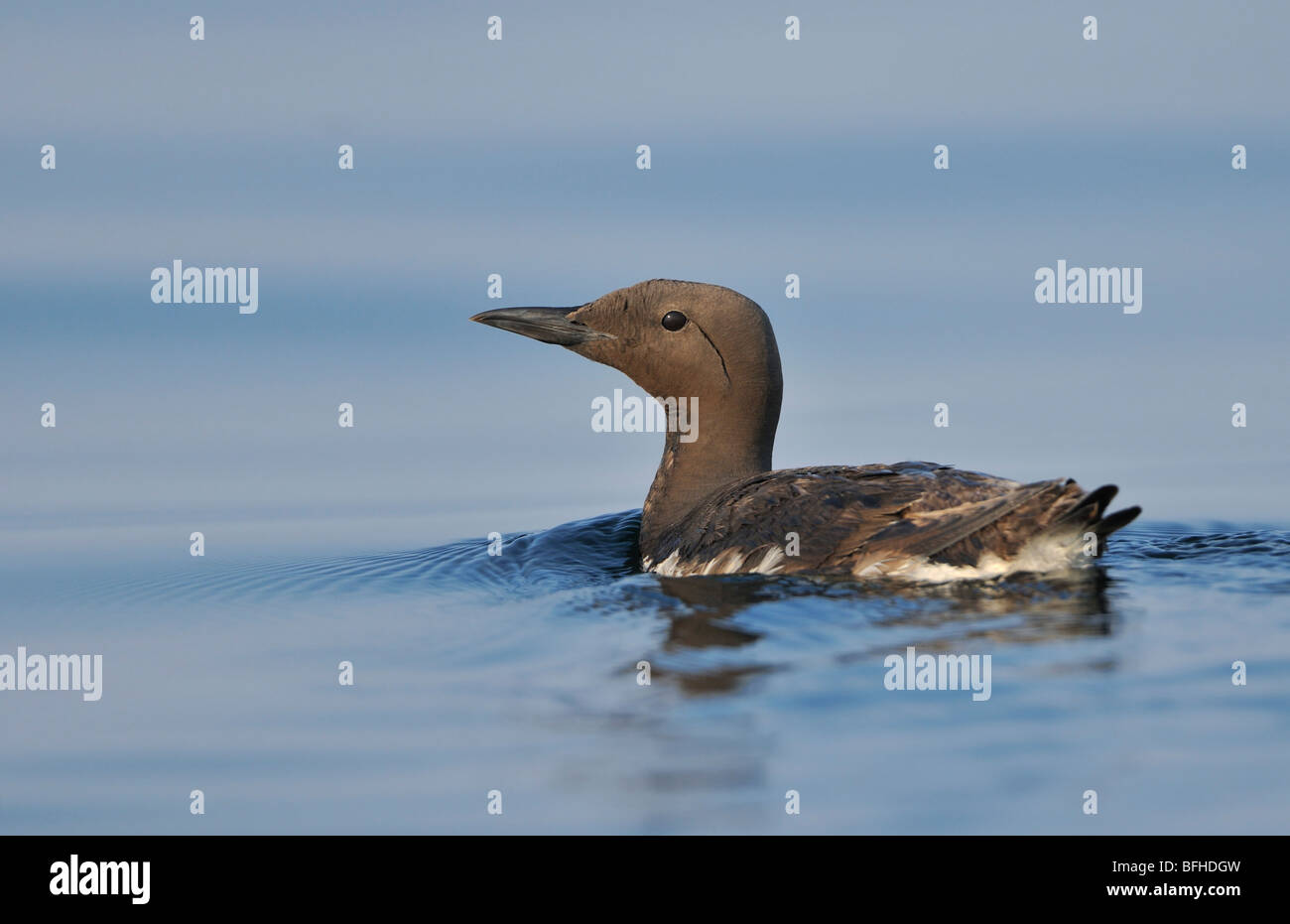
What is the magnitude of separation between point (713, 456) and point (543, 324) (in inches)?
41.9

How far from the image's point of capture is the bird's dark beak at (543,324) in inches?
312

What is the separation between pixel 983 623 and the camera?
5.64 m

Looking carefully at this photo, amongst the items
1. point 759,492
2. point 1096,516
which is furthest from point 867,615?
point 759,492

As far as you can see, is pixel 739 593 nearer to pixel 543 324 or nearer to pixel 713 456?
pixel 713 456

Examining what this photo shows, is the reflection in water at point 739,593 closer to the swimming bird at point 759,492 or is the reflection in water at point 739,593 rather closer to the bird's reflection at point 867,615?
the bird's reflection at point 867,615

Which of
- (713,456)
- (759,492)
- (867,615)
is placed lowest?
(867,615)

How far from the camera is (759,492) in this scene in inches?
273

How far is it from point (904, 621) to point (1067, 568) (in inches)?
39.4

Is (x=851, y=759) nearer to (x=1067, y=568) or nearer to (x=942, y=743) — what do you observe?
(x=942, y=743)

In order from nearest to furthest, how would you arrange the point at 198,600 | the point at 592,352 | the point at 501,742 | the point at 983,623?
1. the point at 501,742
2. the point at 983,623
3. the point at 198,600
4. the point at 592,352

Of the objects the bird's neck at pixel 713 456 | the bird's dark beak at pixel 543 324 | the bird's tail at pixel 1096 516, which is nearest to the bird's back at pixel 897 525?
the bird's tail at pixel 1096 516

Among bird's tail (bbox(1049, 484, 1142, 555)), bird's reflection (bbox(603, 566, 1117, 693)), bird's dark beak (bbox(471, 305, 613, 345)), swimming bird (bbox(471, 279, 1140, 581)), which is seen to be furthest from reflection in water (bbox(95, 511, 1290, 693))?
bird's dark beak (bbox(471, 305, 613, 345))

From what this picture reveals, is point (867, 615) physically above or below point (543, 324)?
below

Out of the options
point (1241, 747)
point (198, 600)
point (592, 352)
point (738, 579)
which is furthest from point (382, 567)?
point (1241, 747)
